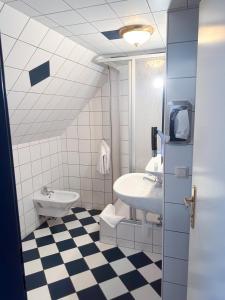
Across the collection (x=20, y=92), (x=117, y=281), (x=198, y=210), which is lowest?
(x=117, y=281)

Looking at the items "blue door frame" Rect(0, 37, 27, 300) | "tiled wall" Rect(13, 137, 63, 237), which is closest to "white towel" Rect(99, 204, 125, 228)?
"tiled wall" Rect(13, 137, 63, 237)

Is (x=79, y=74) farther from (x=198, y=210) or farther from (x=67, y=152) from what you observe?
(x=198, y=210)

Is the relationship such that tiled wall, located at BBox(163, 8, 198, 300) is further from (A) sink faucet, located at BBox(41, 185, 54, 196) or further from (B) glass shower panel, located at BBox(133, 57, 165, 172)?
(A) sink faucet, located at BBox(41, 185, 54, 196)

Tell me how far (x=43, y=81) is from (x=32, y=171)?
118 cm

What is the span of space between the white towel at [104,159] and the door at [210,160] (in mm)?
1954

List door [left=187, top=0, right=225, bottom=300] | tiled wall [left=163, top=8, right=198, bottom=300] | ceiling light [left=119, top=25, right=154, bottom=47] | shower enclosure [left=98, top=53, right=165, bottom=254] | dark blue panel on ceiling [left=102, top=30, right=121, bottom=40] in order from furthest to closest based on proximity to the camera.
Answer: shower enclosure [left=98, top=53, right=165, bottom=254]
dark blue panel on ceiling [left=102, top=30, right=121, bottom=40]
ceiling light [left=119, top=25, right=154, bottom=47]
tiled wall [left=163, top=8, right=198, bottom=300]
door [left=187, top=0, right=225, bottom=300]

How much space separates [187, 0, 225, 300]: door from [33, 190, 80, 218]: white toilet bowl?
178cm

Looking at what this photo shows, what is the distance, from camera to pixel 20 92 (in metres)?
1.72

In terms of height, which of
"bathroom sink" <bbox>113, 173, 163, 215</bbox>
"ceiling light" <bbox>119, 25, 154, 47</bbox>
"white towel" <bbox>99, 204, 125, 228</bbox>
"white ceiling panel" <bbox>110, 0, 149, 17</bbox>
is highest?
"white ceiling panel" <bbox>110, 0, 149, 17</bbox>

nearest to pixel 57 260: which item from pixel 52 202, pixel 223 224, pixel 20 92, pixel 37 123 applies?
pixel 52 202

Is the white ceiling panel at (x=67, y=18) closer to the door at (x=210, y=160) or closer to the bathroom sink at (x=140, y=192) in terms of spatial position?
the door at (x=210, y=160)

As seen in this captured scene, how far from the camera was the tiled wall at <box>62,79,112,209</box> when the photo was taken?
2920mm

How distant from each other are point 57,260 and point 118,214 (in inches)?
29.7

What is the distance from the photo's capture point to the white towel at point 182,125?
1.33m
